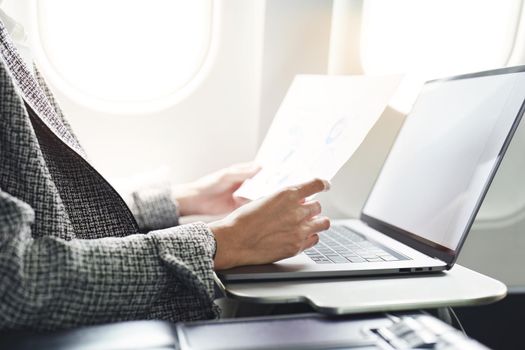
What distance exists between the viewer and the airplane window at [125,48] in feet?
4.22

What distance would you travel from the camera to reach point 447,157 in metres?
1.01

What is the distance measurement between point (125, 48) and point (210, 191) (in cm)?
37

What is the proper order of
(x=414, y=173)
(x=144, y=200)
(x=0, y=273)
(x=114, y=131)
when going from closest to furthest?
(x=0, y=273), (x=414, y=173), (x=144, y=200), (x=114, y=131)

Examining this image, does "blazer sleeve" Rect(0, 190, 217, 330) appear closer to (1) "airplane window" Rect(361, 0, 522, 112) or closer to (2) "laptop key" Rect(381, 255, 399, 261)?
(2) "laptop key" Rect(381, 255, 399, 261)

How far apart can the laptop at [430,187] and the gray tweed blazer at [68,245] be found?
0.26 feet

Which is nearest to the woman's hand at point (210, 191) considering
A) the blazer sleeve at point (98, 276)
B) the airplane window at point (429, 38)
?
the airplane window at point (429, 38)

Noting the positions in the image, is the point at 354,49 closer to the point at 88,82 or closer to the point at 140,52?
the point at 140,52

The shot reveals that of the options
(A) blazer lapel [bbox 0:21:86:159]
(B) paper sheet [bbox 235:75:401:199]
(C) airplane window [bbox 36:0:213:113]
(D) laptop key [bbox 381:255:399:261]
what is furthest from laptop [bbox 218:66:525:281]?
(C) airplane window [bbox 36:0:213:113]

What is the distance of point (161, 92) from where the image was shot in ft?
4.42

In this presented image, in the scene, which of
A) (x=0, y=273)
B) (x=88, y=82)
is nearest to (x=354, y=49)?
(x=88, y=82)

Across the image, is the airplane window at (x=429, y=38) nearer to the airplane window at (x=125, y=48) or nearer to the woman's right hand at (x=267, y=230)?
the airplane window at (x=125, y=48)

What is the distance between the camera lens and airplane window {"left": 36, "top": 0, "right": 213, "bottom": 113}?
1287 millimetres

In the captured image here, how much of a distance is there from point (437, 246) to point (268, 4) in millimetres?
656

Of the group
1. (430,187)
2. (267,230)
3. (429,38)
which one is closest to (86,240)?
(267,230)
